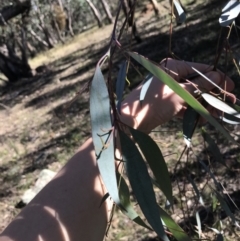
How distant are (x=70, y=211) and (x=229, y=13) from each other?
18.8 inches

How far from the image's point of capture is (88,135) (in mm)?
3998

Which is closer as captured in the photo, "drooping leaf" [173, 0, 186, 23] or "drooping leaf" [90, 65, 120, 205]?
"drooping leaf" [90, 65, 120, 205]

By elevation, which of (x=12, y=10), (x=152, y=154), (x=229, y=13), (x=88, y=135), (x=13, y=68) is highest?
(x=12, y=10)

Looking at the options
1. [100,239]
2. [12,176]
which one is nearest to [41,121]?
[12,176]

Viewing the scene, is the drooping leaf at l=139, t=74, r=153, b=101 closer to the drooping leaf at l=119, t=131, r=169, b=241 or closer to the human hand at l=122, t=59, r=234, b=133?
the human hand at l=122, t=59, r=234, b=133

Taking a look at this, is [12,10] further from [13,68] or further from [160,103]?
[13,68]

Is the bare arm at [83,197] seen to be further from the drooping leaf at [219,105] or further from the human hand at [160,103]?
the drooping leaf at [219,105]

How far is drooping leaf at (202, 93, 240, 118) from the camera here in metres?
0.81

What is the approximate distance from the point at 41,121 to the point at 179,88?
15.6ft

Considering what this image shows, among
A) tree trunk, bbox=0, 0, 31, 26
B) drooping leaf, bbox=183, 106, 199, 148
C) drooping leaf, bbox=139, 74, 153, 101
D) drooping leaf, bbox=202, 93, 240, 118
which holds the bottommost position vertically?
drooping leaf, bbox=183, 106, 199, 148

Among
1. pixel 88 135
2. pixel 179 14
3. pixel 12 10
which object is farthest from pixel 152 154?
pixel 12 10

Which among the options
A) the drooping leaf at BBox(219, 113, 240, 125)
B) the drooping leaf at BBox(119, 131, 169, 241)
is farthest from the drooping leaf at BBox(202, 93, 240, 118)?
the drooping leaf at BBox(119, 131, 169, 241)

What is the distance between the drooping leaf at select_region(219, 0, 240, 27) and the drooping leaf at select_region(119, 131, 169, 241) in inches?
13.0

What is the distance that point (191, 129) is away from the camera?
0.92 meters
